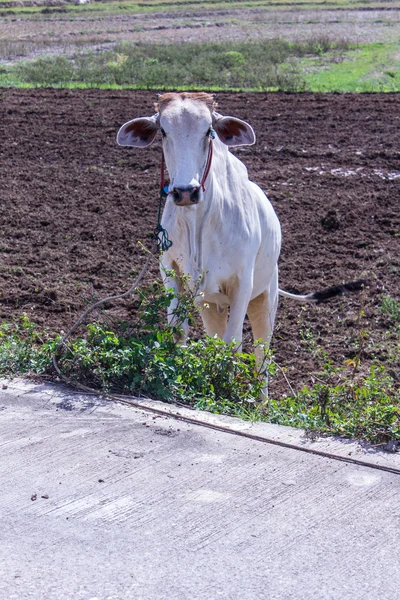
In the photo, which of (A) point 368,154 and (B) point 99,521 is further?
(A) point 368,154

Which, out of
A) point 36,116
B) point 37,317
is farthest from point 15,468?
point 36,116

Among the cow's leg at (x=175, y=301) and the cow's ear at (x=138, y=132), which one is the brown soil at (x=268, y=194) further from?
the cow's ear at (x=138, y=132)

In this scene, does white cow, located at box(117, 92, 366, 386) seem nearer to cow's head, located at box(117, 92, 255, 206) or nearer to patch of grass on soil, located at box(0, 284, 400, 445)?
cow's head, located at box(117, 92, 255, 206)

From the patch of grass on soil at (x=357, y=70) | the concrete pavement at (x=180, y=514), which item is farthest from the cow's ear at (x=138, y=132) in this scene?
the patch of grass on soil at (x=357, y=70)

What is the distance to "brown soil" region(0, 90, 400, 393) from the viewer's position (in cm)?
841

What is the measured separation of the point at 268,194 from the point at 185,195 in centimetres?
668

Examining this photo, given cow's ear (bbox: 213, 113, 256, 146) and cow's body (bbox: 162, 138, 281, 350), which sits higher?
cow's ear (bbox: 213, 113, 256, 146)

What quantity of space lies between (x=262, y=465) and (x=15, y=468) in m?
1.05

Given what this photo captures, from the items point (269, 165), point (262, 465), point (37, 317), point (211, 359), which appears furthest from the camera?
point (269, 165)

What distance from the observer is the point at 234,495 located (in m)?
3.81

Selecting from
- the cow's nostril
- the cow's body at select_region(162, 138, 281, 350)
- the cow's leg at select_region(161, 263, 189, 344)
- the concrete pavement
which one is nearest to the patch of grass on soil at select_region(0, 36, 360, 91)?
the cow's body at select_region(162, 138, 281, 350)

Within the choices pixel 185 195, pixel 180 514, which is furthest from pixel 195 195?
pixel 180 514

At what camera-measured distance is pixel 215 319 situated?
674cm

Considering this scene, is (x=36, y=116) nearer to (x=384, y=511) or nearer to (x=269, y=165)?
(x=269, y=165)
